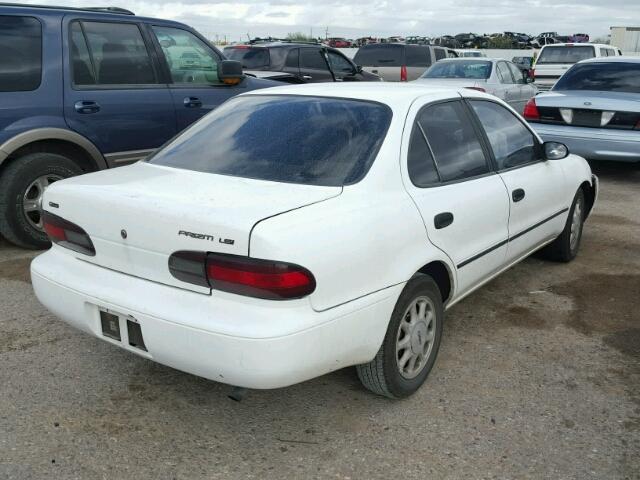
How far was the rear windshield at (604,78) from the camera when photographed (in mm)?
8562

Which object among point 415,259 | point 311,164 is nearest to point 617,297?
point 415,259

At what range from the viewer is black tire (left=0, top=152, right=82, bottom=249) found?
514 centimetres

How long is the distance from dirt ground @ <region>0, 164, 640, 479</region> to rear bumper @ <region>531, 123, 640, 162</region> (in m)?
4.30

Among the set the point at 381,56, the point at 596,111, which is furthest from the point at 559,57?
the point at 596,111

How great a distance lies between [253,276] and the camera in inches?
96.3

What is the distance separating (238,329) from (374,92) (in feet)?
5.49

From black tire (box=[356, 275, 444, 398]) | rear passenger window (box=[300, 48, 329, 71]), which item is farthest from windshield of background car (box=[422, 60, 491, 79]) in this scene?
black tire (box=[356, 275, 444, 398])

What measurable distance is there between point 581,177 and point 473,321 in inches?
67.9

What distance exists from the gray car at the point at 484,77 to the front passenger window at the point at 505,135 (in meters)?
7.22

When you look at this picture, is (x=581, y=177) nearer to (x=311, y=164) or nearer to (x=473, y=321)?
(x=473, y=321)

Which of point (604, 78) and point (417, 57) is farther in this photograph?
point (417, 57)

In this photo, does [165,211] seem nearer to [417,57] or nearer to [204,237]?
[204,237]

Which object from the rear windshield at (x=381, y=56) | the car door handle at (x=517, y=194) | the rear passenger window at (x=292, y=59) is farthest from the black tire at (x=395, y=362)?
the rear windshield at (x=381, y=56)

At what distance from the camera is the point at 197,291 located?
2596 millimetres
